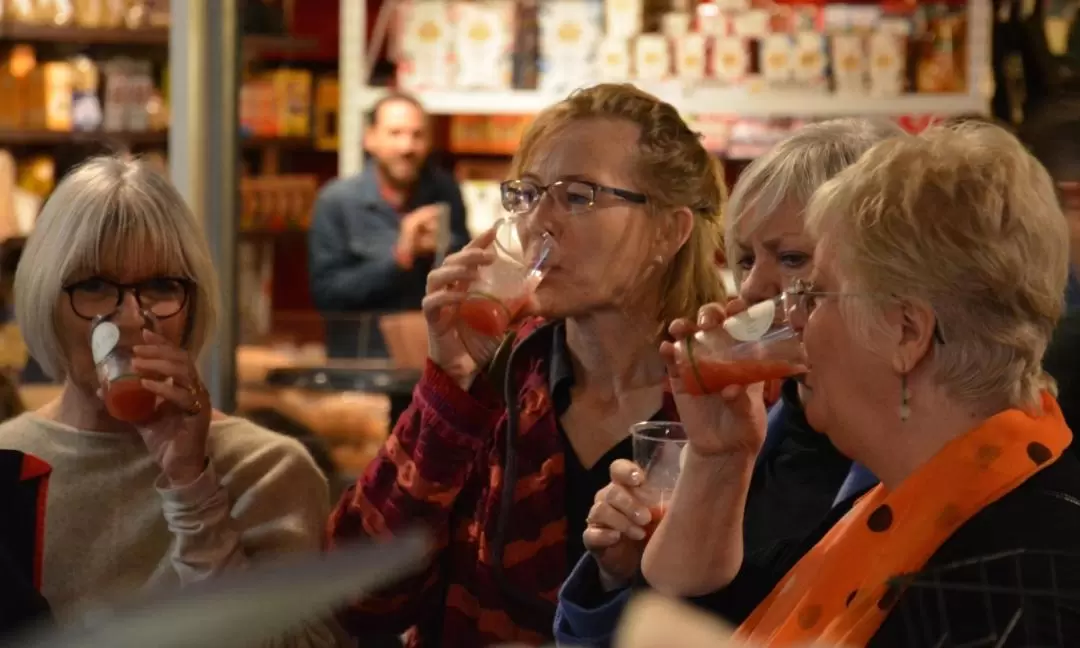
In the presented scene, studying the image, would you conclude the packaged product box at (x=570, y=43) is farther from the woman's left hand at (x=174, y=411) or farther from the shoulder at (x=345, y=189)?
the woman's left hand at (x=174, y=411)

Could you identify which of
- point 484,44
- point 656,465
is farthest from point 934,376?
point 484,44

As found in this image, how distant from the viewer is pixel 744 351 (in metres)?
1.65

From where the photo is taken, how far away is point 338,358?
4145mm

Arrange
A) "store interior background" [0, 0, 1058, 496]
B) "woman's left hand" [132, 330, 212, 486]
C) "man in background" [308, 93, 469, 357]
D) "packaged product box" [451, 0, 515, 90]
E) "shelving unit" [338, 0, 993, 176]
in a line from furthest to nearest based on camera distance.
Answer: "packaged product box" [451, 0, 515, 90] < "man in background" [308, 93, 469, 357] < "shelving unit" [338, 0, 993, 176] < "store interior background" [0, 0, 1058, 496] < "woman's left hand" [132, 330, 212, 486]

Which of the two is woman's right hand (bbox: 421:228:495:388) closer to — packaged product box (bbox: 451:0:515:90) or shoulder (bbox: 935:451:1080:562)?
shoulder (bbox: 935:451:1080:562)

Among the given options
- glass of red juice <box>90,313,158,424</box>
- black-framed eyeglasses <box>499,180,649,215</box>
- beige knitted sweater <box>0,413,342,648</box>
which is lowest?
beige knitted sweater <box>0,413,342,648</box>

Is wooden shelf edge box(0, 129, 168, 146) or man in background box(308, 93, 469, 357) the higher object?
wooden shelf edge box(0, 129, 168, 146)

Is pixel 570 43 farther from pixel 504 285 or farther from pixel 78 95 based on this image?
pixel 504 285

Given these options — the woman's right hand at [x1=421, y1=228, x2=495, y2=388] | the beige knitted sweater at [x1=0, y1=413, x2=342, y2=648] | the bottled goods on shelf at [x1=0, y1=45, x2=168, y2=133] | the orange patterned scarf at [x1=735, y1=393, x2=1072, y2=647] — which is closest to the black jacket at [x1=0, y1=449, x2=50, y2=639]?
the beige knitted sweater at [x1=0, y1=413, x2=342, y2=648]

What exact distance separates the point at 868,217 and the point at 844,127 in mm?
665

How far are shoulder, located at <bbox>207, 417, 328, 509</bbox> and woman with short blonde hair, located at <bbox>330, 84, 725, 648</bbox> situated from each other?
10 cm

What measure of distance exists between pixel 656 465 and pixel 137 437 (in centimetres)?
96

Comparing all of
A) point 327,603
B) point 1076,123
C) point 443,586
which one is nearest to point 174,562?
point 443,586

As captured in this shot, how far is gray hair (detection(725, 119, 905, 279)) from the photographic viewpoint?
209cm
